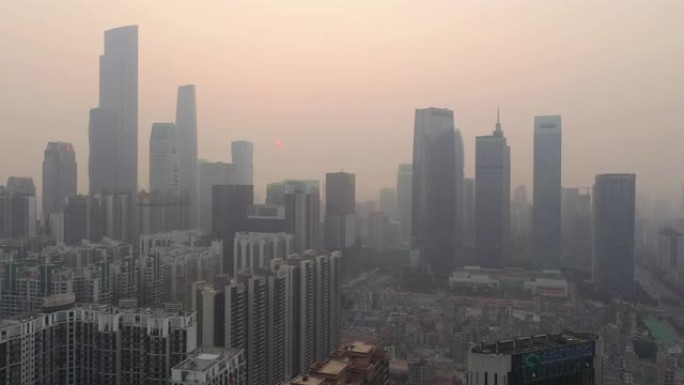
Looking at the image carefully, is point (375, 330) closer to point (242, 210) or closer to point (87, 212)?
point (242, 210)

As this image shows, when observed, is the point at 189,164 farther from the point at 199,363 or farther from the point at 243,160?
the point at 199,363

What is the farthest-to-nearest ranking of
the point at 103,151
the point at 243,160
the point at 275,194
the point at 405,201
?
the point at 405,201
the point at 103,151
the point at 275,194
the point at 243,160

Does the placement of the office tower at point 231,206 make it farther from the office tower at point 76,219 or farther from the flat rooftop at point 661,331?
the flat rooftop at point 661,331

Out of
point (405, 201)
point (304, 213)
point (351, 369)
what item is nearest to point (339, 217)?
point (304, 213)

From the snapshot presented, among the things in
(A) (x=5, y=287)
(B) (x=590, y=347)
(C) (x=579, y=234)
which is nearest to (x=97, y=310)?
(A) (x=5, y=287)

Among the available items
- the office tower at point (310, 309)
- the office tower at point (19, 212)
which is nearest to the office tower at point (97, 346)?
the office tower at point (310, 309)
